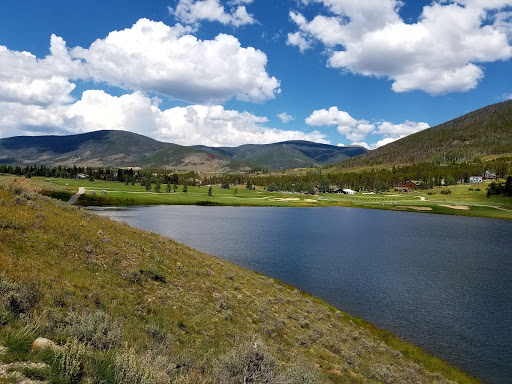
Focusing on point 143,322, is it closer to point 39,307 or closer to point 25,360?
point 39,307

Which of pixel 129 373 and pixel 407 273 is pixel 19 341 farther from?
pixel 407 273

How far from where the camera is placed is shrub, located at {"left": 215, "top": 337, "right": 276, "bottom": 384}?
11602 mm

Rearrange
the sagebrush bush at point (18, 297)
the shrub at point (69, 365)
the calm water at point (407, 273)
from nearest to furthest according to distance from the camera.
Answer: the shrub at point (69, 365)
the sagebrush bush at point (18, 297)
the calm water at point (407, 273)

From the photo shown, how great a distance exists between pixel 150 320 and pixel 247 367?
7355 mm

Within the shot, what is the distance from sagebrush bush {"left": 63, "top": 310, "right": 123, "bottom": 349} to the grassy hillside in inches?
1.8

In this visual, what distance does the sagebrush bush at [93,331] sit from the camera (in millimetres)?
11852

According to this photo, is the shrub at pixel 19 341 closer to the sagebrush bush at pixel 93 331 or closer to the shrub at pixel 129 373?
the sagebrush bush at pixel 93 331

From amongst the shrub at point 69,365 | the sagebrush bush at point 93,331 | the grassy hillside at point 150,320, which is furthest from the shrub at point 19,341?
the sagebrush bush at point 93,331

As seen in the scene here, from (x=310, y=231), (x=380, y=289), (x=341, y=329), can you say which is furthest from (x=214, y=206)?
(x=341, y=329)

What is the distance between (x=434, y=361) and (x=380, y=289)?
16.6 m

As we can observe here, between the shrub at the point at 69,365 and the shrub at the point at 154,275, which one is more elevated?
the shrub at the point at 69,365

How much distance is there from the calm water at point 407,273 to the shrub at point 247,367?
67.9 feet

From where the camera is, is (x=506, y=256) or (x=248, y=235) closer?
(x=506, y=256)

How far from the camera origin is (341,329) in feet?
86.4
